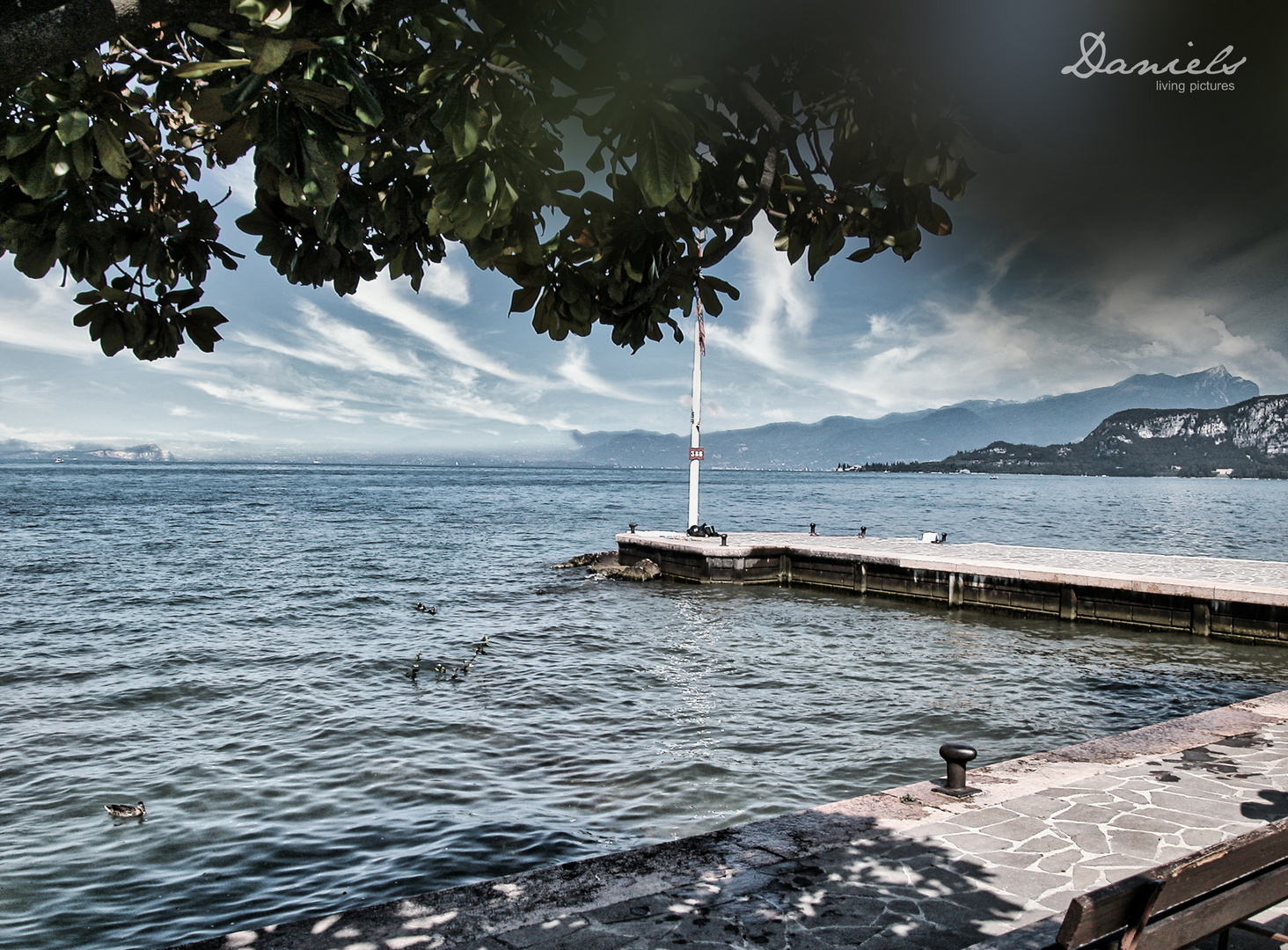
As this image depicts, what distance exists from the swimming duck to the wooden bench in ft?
29.3

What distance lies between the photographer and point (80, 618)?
20062mm

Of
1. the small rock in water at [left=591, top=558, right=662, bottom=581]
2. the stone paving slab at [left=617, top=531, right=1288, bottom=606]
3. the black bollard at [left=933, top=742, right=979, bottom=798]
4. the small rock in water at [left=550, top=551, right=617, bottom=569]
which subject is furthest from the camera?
the small rock in water at [left=550, top=551, right=617, bottom=569]

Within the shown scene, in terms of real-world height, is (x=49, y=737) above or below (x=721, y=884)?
below

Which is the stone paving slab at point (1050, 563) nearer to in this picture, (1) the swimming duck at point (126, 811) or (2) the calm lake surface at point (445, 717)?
(2) the calm lake surface at point (445, 717)

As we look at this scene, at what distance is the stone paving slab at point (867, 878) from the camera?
4574 mm

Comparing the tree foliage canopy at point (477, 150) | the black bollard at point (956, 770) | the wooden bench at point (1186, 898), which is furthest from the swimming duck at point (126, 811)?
the wooden bench at point (1186, 898)

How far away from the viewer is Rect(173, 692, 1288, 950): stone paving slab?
180 inches

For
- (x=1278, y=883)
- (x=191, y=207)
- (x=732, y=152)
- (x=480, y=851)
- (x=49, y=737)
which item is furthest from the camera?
(x=49, y=737)

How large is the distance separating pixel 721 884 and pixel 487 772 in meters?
4.88

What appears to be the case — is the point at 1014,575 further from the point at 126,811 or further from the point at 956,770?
the point at 126,811

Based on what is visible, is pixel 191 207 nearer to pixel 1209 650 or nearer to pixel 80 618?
pixel 1209 650

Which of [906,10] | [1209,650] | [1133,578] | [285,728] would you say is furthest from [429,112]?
[1133,578]

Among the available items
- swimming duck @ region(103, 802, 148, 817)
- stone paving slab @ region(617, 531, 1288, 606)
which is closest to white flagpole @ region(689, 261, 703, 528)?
stone paving slab @ region(617, 531, 1288, 606)

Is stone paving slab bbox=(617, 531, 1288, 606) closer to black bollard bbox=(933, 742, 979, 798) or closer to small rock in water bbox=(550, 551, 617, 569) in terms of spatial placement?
small rock in water bbox=(550, 551, 617, 569)
